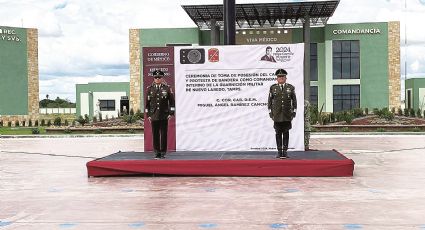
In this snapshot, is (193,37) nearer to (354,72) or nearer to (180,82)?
(354,72)

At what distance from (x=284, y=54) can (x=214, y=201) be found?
20.5 ft

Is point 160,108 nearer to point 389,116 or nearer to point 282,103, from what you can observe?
point 282,103

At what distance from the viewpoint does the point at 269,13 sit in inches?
2036

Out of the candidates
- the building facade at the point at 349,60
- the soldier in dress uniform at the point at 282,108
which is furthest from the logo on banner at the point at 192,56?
the building facade at the point at 349,60

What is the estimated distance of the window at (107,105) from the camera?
70.3 metres

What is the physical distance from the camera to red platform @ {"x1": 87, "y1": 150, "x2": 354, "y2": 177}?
11.5 m

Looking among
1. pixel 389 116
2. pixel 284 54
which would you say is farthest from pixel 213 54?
pixel 389 116

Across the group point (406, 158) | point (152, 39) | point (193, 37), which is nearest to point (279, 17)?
point (193, 37)

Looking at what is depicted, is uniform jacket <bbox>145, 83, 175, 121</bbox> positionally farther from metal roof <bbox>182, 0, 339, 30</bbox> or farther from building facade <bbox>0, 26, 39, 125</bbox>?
building facade <bbox>0, 26, 39, 125</bbox>

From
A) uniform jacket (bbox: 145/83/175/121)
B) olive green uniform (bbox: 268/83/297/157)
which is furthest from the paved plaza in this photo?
uniform jacket (bbox: 145/83/175/121)

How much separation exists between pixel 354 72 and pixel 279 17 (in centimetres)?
924

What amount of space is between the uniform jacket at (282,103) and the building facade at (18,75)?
150 ft

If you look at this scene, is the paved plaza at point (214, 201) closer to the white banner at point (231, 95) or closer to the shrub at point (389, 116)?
the white banner at point (231, 95)

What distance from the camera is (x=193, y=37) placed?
2243 inches
